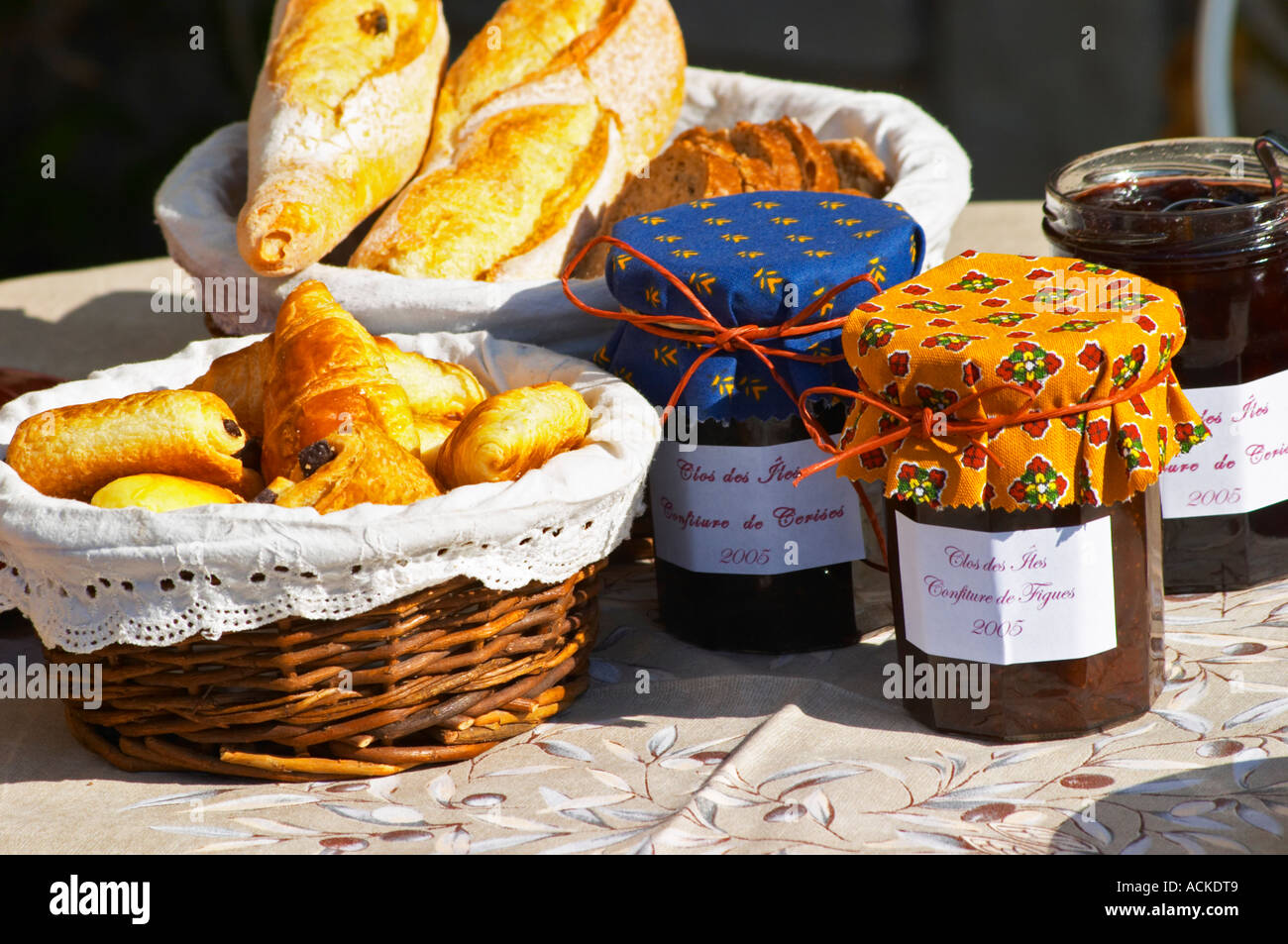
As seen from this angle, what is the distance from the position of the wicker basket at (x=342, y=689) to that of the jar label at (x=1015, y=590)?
279 mm

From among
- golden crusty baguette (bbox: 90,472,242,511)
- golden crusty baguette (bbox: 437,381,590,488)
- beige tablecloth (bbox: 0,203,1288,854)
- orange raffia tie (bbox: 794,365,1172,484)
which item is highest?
orange raffia tie (bbox: 794,365,1172,484)

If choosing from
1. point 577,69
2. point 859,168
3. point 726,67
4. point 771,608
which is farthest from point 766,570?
point 726,67

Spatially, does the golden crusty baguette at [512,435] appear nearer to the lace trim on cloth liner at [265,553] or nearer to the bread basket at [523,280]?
the lace trim on cloth liner at [265,553]

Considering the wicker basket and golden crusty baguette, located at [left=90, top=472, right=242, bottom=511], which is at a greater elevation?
golden crusty baguette, located at [left=90, top=472, right=242, bottom=511]

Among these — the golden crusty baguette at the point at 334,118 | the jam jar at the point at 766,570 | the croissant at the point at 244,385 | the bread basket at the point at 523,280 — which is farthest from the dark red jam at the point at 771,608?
the golden crusty baguette at the point at 334,118

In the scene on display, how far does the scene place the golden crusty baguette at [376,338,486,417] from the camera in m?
1.21

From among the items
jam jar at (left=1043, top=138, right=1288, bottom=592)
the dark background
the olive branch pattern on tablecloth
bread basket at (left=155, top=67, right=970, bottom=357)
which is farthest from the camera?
the dark background

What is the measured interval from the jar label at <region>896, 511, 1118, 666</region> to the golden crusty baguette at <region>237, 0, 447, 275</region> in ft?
2.32

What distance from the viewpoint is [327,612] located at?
3.22ft

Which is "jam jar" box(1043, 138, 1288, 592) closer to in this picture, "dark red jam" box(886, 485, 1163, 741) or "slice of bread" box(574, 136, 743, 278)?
"dark red jam" box(886, 485, 1163, 741)

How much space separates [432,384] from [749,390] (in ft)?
0.91

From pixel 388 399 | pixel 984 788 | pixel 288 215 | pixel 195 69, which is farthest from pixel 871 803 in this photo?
pixel 195 69

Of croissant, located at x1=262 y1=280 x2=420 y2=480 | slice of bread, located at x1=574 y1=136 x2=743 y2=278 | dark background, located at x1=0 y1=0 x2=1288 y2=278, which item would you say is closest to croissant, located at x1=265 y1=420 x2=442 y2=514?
croissant, located at x1=262 y1=280 x2=420 y2=480
